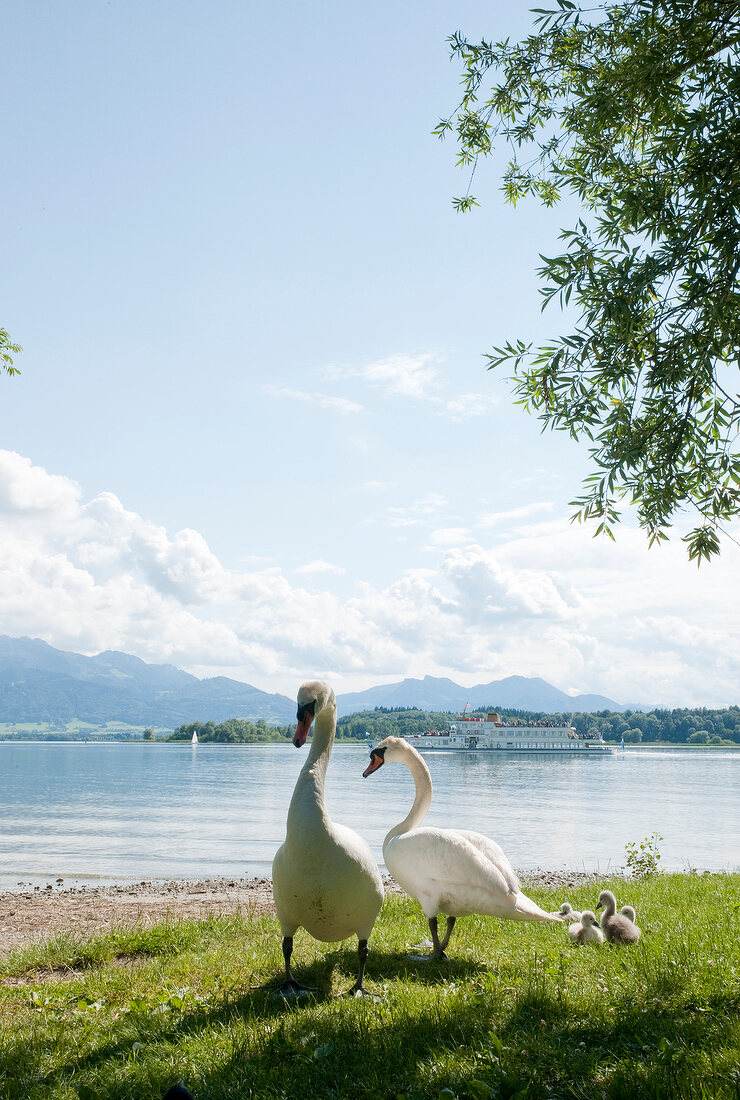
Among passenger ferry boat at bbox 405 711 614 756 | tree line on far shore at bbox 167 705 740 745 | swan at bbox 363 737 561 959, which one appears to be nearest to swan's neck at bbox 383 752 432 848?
swan at bbox 363 737 561 959

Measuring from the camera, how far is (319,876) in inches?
228

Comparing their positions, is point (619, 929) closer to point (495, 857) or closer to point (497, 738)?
point (495, 857)

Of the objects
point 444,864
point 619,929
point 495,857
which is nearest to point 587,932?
point 619,929

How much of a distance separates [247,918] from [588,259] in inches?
369

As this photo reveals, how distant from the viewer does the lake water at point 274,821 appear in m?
23.2

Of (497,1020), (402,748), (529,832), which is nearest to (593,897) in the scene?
(402,748)

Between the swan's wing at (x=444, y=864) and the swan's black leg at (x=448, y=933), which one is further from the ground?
the swan's wing at (x=444, y=864)

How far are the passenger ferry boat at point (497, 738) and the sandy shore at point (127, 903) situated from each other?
104 m

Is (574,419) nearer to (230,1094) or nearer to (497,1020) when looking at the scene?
(497,1020)

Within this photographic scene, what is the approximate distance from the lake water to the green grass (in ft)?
49.0

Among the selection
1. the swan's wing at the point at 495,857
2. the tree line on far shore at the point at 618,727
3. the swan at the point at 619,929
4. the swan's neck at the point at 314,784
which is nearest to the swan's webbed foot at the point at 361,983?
the swan's neck at the point at 314,784

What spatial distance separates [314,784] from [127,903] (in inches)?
436

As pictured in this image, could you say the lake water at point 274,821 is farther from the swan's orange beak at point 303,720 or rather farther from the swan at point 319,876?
the swan's orange beak at point 303,720

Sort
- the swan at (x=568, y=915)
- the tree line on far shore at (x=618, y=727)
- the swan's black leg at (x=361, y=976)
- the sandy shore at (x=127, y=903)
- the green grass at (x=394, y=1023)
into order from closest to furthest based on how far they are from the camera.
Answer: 1. the green grass at (x=394, y=1023)
2. the swan's black leg at (x=361, y=976)
3. the swan at (x=568, y=915)
4. the sandy shore at (x=127, y=903)
5. the tree line on far shore at (x=618, y=727)
